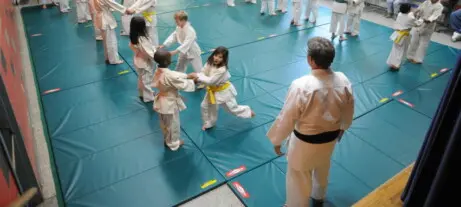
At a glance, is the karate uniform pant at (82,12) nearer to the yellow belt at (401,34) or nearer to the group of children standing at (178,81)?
the group of children standing at (178,81)

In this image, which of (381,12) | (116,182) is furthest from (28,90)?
(381,12)

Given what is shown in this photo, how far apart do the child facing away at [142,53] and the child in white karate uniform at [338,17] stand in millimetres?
4395

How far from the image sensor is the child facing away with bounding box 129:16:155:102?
459 cm

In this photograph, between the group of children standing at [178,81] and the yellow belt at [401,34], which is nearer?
the group of children standing at [178,81]

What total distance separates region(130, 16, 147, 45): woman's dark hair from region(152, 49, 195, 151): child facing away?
38.4 inches

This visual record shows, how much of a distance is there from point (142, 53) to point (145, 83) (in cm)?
48

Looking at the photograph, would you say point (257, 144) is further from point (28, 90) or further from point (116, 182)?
point (28, 90)

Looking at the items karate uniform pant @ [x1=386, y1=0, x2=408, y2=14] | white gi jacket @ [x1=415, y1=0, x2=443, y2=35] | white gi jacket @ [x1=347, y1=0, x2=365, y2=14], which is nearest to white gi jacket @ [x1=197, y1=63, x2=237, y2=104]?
white gi jacket @ [x1=415, y1=0, x2=443, y2=35]

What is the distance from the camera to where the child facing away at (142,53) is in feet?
15.1

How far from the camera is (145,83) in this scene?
16.7 ft

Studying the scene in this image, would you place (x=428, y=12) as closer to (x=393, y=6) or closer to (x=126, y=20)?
(x=393, y=6)

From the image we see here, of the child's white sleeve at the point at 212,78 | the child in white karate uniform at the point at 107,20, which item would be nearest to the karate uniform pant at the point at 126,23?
the child in white karate uniform at the point at 107,20

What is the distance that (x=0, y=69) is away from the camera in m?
3.26

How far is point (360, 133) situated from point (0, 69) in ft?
14.0
